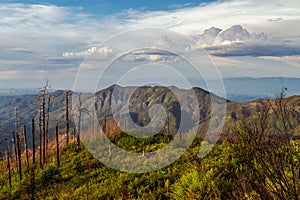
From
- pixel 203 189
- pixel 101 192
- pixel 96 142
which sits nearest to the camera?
pixel 203 189

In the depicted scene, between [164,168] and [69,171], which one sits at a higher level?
[164,168]

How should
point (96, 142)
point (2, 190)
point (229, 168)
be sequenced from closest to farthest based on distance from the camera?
point (229, 168)
point (2, 190)
point (96, 142)

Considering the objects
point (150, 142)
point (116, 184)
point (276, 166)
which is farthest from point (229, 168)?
point (150, 142)

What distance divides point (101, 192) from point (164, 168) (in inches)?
130

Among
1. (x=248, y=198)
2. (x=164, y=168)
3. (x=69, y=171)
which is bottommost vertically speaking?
(x=69, y=171)

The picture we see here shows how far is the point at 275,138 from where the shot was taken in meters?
6.55

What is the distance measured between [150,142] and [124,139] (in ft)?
6.31

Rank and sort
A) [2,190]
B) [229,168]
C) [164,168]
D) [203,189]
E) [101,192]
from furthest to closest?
[2,190]
[164,168]
[101,192]
[229,168]
[203,189]

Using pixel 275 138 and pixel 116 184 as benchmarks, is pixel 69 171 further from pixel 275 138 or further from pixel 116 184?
pixel 275 138

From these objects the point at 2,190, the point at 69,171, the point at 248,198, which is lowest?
the point at 2,190

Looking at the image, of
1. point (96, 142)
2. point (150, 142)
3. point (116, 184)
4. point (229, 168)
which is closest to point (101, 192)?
point (116, 184)

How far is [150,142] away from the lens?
72.1ft

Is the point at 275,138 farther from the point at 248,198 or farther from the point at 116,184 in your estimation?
the point at 116,184

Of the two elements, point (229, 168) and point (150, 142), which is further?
point (150, 142)
